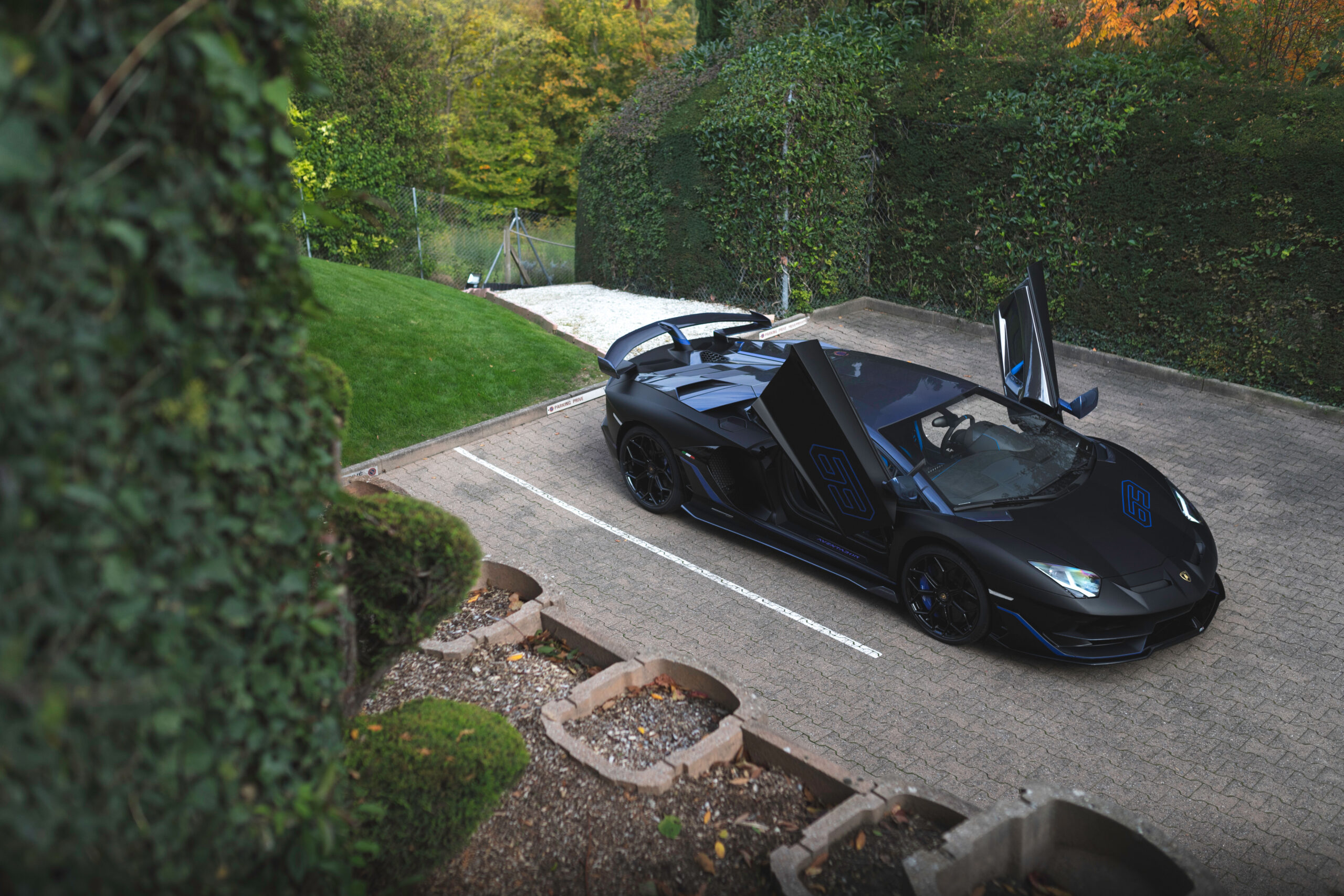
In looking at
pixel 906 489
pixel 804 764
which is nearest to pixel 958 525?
pixel 906 489

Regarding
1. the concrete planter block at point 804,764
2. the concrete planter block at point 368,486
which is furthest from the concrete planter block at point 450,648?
the concrete planter block at point 368,486

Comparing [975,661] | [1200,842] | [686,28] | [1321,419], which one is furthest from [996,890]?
[686,28]

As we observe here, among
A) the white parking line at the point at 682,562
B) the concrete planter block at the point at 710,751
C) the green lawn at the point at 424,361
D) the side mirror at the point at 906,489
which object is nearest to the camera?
the concrete planter block at the point at 710,751

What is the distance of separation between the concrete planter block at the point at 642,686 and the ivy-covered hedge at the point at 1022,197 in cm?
863

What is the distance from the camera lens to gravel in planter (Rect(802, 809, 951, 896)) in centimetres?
393

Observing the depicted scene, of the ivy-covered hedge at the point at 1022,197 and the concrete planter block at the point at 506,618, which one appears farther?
the ivy-covered hedge at the point at 1022,197

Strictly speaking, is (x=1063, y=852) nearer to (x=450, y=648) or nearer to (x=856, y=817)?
(x=856, y=817)

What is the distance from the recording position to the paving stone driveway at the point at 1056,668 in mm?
4895

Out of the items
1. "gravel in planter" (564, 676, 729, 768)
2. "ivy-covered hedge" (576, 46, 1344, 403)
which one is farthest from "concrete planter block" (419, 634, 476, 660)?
"ivy-covered hedge" (576, 46, 1344, 403)

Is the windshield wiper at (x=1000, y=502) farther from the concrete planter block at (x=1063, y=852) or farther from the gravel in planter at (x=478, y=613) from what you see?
the gravel in planter at (x=478, y=613)

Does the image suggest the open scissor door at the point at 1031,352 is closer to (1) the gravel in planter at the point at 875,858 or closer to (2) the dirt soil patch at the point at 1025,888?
(1) the gravel in planter at the point at 875,858

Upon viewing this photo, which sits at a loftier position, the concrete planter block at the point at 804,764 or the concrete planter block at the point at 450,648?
the concrete planter block at the point at 450,648

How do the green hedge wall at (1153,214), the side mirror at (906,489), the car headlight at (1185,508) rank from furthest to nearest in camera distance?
the green hedge wall at (1153,214), the car headlight at (1185,508), the side mirror at (906,489)

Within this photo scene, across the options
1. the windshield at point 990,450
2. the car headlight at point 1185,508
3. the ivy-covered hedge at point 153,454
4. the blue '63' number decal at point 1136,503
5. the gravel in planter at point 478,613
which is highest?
the ivy-covered hedge at point 153,454
